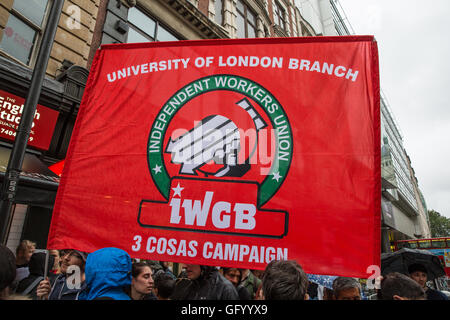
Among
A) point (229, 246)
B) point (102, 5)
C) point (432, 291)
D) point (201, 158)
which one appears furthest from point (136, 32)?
point (432, 291)

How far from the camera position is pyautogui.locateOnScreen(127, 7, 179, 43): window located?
881cm

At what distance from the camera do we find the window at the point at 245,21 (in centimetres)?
1423

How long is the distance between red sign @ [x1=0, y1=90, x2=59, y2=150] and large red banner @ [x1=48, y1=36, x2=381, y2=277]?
3.71m

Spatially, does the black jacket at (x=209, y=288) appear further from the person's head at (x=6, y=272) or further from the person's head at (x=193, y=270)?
the person's head at (x=6, y=272)

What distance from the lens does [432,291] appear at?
137 inches

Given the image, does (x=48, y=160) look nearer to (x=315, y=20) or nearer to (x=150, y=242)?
(x=150, y=242)

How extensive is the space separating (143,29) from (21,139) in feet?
25.8

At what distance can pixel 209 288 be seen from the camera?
2686mm

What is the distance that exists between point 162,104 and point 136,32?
7559 millimetres

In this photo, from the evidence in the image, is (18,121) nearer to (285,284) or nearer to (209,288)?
(209,288)

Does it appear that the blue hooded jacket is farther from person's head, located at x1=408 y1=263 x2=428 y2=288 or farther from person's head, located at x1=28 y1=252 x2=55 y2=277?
person's head, located at x1=408 y1=263 x2=428 y2=288

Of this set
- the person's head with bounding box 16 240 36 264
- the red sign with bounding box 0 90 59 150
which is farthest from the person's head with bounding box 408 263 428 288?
the red sign with bounding box 0 90 59 150

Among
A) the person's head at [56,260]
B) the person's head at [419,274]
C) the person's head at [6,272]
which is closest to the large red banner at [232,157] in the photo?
the person's head at [6,272]

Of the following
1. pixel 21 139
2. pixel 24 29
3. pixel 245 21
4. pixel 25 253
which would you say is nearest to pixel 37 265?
pixel 25 253
